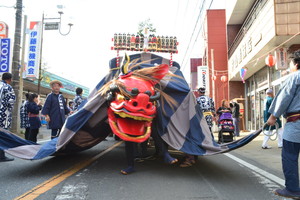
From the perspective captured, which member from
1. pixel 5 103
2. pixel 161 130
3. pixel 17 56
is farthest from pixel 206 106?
pixel 17 56

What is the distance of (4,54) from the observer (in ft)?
40.7

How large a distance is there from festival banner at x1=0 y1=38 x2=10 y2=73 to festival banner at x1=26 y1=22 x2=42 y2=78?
1828 millimetres

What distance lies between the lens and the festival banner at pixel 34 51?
14320 mm

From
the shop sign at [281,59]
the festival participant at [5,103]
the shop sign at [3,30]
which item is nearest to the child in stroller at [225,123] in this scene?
the shop sign at [281,59]

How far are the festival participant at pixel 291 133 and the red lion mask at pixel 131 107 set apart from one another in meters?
1.83

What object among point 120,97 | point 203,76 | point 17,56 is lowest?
point 120,97

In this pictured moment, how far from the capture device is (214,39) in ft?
78.3

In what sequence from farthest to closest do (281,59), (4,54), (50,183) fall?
(4,54)
(281,59)
(50,183)

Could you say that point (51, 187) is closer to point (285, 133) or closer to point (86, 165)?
point (86, 165)

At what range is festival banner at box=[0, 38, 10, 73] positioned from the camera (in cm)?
1223

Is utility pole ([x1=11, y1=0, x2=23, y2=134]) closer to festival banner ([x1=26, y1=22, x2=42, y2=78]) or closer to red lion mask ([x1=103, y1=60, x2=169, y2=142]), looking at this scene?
festival banner ([x1=26, y1=22, x2=42, y2=78])

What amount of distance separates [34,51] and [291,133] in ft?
47.8

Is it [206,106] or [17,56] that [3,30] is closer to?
[17,56]

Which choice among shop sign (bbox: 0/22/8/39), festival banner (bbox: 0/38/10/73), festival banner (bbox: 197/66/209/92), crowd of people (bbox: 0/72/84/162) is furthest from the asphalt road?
festival banner (bbox: 197/66/209/92)
